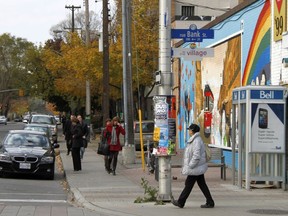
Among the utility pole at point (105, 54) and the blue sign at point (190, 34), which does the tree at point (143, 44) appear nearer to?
the utility pole at point (105, 54)

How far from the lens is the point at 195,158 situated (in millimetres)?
12055

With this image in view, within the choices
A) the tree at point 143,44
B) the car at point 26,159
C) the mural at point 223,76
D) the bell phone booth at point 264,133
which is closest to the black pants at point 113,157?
the car at point 26,159

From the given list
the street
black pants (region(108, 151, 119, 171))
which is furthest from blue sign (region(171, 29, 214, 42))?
black pants (region(108, 151, 119, 171))

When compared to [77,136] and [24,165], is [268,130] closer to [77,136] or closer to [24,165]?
[24,165]

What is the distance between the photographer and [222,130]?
2164cm

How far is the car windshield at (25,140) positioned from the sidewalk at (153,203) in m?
1.32

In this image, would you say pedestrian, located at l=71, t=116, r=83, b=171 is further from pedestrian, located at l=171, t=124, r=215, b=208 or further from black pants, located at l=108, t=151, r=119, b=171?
pedestrian, located at l=171, t=124, r=215, b=208

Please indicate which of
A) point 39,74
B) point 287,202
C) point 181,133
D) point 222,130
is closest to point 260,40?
point 222,130

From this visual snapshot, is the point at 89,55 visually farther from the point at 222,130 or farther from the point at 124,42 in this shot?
the point at 222,130

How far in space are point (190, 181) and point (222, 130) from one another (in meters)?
9.61

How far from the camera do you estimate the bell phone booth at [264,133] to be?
15.2 m

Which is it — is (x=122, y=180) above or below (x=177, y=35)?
below

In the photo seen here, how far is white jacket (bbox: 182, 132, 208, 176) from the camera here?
39.6 ft

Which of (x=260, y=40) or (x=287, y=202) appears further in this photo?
(x=260, y=40)
